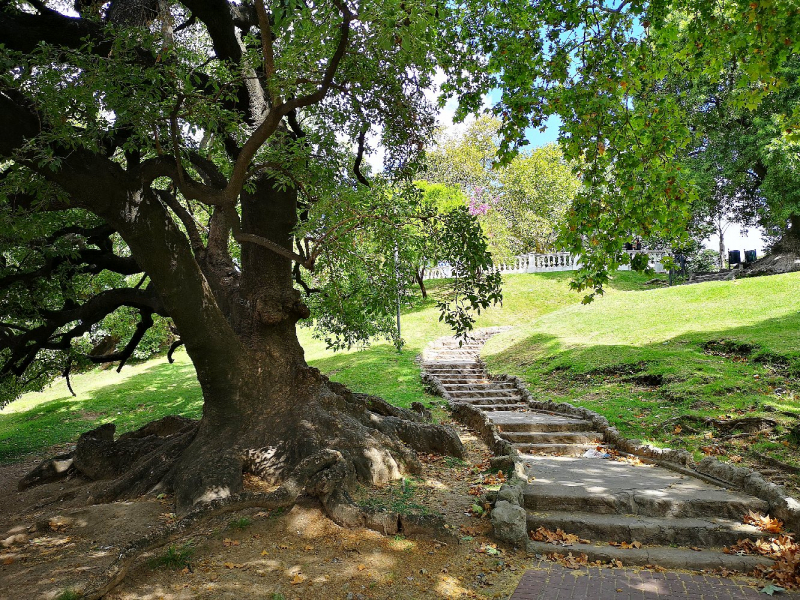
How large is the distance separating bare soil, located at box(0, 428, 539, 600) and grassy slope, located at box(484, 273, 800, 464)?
4.98 metres

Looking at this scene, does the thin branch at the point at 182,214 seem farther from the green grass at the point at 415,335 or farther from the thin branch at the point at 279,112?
the green grass at the point at 415,335

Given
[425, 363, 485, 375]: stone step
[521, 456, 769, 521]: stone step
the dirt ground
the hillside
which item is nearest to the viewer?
the dirt ground

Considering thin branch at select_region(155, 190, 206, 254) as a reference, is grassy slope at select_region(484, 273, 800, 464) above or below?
below

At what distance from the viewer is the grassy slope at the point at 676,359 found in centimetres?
935

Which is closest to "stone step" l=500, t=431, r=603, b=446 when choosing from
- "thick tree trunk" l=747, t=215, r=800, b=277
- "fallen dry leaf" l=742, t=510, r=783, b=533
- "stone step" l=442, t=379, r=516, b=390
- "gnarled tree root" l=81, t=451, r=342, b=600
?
"fallen dry leaf" l=742, t=510, r=783, b=533

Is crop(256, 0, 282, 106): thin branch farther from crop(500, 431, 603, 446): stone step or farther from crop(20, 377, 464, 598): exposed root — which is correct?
crop(500, 431, 603, 446): stone step

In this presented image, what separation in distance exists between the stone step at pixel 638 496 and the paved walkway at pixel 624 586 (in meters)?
1.19

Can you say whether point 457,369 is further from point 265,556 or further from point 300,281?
point 265,556

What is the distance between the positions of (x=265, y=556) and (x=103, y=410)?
16.4m

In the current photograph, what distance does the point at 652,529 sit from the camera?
5.74 meters

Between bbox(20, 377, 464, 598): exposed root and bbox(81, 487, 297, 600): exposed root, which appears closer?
bbox(81, 487, 297, 600): exposed root

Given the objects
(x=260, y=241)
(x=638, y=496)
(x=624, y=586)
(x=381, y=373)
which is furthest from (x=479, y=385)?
(x=624, y=586)

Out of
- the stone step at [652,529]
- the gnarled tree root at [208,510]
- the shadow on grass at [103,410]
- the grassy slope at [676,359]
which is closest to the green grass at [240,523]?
the gnarled tree root at [208,510]

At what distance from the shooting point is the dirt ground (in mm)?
4430
